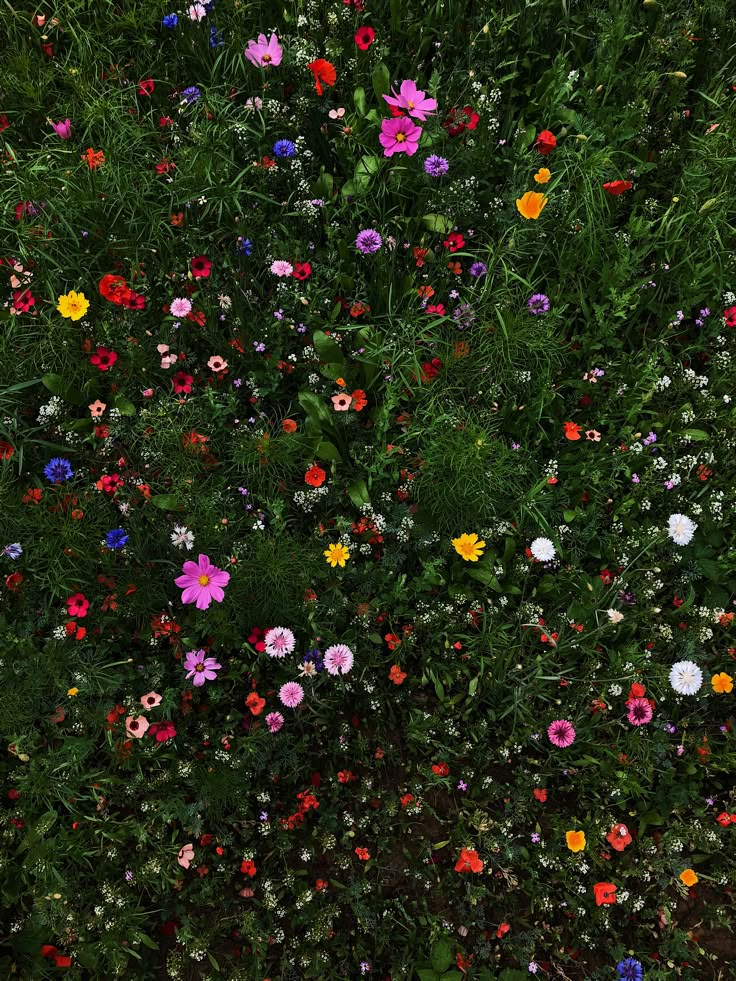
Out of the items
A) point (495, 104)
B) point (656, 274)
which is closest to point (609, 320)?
point (656, 274)

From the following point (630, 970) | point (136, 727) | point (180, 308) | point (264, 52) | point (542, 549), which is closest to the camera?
point (630, 970)


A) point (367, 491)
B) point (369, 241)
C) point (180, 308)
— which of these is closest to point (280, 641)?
point (367, 491)

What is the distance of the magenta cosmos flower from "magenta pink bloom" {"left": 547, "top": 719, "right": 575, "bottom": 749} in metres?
1.25

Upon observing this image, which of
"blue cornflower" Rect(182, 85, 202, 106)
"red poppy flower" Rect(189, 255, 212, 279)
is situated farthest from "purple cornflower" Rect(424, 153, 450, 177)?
"blue cornflower" Rect(182, 85, 202, 106)

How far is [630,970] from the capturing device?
199 cm

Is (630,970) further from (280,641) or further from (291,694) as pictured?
(280,641)

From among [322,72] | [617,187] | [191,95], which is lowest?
[191,95]

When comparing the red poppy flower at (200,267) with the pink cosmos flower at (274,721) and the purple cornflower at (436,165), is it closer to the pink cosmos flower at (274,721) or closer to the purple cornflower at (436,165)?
the purple cornflower at (436,165)

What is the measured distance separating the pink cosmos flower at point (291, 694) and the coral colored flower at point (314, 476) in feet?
2.47

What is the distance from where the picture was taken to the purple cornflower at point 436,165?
269 cm

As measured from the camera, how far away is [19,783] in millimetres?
2105

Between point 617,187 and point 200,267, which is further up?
point 617,187

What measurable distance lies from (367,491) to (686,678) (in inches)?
52.8

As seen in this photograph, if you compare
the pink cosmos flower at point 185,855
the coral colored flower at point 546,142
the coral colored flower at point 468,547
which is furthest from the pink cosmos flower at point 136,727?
the coral colored flower at point 546,142
